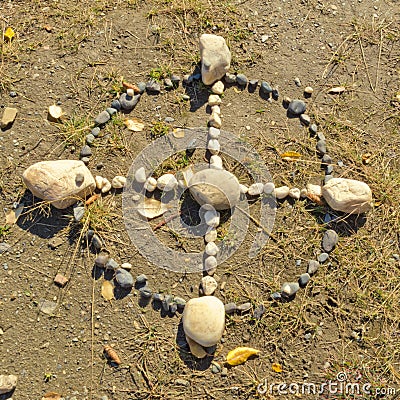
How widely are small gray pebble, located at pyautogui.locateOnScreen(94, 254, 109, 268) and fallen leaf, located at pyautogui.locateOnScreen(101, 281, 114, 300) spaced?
0.11 meters

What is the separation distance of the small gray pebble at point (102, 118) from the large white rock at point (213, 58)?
2.33 feet

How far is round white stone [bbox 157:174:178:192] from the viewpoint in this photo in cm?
309

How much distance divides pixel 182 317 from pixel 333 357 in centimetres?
93

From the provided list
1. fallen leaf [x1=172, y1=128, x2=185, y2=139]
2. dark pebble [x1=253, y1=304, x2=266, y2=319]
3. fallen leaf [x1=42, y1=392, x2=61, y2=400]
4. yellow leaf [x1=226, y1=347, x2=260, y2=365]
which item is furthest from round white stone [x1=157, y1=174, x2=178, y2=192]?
fallen leaf [x1=42, y1=392, x2=61, y2=400]

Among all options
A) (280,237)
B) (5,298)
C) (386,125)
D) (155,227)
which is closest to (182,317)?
(155,227)

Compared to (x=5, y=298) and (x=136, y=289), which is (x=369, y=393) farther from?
(x=5, y=298)

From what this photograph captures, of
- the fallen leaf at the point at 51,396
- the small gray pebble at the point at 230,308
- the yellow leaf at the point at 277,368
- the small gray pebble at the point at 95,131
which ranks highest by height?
the small gray pebble at the point at 95,131

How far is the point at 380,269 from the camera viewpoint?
3051mm

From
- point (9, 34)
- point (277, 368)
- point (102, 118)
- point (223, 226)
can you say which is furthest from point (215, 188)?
point (9, 34)

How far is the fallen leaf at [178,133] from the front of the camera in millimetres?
3277

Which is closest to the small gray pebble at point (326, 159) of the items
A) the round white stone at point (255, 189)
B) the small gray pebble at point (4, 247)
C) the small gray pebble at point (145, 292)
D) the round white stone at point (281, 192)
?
the round white stone at point (281, 192)

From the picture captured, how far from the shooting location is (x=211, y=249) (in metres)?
3.00

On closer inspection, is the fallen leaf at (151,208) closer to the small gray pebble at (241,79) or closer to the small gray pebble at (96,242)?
the small gray pebble at (96,242)

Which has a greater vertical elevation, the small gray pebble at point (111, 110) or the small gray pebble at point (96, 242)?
the small gray pebble at point (111, 110)
